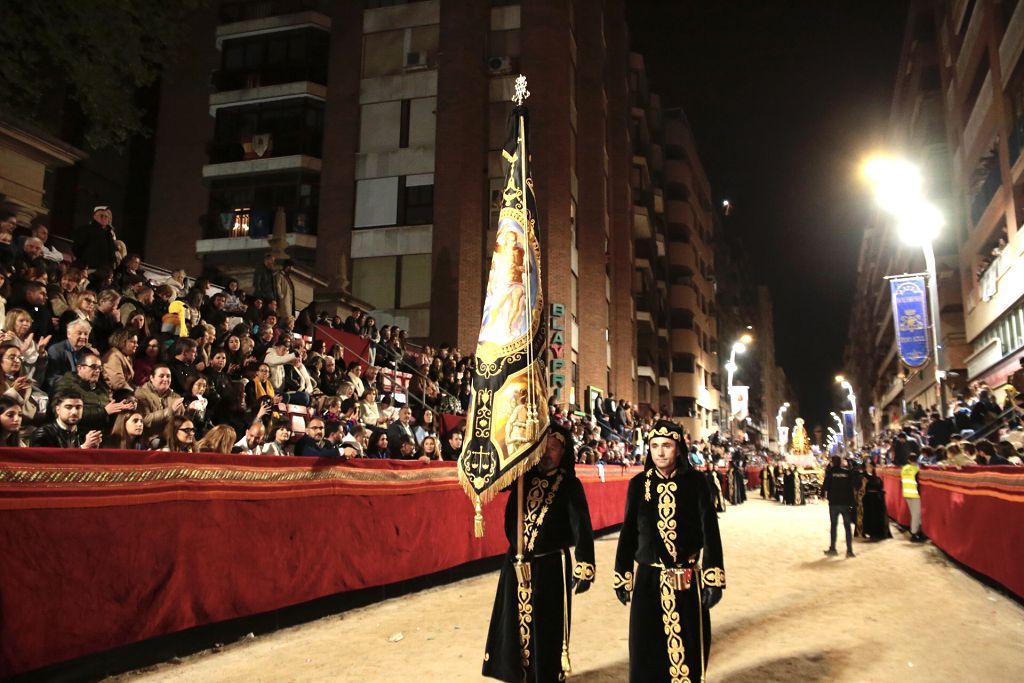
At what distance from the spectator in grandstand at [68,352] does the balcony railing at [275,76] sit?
2640 centimetres

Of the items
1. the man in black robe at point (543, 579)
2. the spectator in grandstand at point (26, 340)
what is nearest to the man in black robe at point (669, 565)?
the man in black robe at point (543, 579)

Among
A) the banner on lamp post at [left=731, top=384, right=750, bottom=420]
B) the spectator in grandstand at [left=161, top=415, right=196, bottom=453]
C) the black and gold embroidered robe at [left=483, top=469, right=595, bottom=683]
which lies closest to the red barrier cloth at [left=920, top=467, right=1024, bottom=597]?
the black and gold embroidered robe at [left=483, top=469, right=595, bottom=683]

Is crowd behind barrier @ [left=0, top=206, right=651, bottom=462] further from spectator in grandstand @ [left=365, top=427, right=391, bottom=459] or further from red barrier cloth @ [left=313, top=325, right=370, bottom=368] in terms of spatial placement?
red barrier cloth @ [left=313, top=325, right=370, bottom=368]

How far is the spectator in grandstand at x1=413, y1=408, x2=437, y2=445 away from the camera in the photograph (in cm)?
1362

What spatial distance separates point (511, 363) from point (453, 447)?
25.3ft

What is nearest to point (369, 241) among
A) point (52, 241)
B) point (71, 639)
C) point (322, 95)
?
point (322, 95)

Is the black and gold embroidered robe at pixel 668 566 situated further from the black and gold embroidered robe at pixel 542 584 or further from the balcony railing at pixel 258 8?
the balcony railing at pixel 258 8

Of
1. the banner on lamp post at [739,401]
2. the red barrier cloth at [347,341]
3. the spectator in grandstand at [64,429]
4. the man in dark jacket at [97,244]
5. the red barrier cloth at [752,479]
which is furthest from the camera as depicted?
the banner on lamp post at [739,401]

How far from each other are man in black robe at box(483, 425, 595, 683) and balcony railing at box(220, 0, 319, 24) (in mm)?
32527

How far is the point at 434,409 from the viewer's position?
59.3 ft

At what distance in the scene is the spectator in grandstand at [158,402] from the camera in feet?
26.1

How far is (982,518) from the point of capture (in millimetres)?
10281

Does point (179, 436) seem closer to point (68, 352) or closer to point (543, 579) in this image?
point (68, 352)

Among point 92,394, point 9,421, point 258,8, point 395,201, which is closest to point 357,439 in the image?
point 92,394
